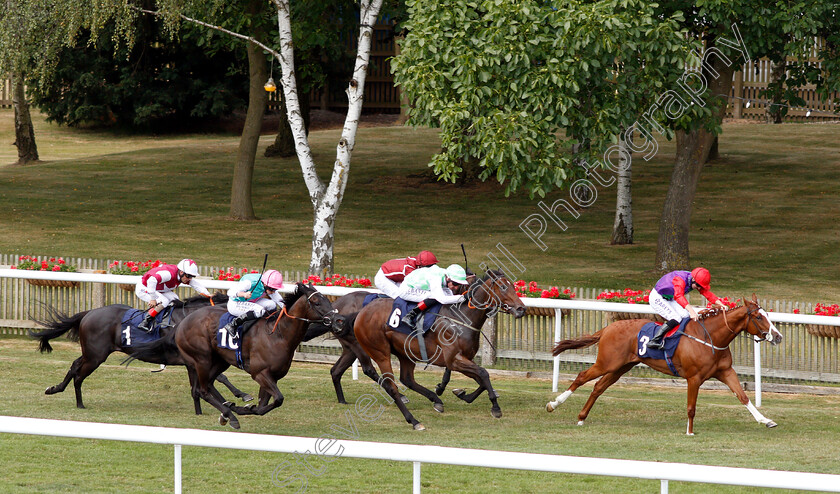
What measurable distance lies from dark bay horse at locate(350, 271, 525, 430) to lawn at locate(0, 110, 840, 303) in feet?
27.5

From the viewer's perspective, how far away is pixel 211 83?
3297 centimetres

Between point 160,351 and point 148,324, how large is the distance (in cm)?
33

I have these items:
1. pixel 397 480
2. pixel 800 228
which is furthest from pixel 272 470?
pixel 800 228

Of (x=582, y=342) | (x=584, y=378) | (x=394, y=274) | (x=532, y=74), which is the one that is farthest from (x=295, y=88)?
(x=584, y=378)

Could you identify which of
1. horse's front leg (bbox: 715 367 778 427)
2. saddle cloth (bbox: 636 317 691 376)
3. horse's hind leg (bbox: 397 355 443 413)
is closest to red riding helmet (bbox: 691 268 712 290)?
saddle cloth (bbox: 636 317 691 376)

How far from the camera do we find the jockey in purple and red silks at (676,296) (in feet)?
32.6

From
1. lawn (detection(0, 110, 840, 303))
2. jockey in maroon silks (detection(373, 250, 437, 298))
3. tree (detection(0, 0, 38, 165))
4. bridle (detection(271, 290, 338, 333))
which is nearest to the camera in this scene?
bridle (detection(271, 290, 338, 333))

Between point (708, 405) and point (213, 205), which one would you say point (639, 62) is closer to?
point (708, 405)

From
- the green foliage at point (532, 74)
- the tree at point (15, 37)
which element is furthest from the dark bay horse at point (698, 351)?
the tree at point (15, 37)

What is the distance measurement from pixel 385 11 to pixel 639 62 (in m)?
7.37

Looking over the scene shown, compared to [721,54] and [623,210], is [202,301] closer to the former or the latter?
[721,54]

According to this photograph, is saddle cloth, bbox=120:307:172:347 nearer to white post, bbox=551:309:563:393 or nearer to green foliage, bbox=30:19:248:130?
white post, bbox=551:309:563:393

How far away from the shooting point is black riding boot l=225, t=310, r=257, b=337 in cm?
988

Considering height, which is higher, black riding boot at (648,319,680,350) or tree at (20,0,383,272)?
tree at (20,0,383,272)
